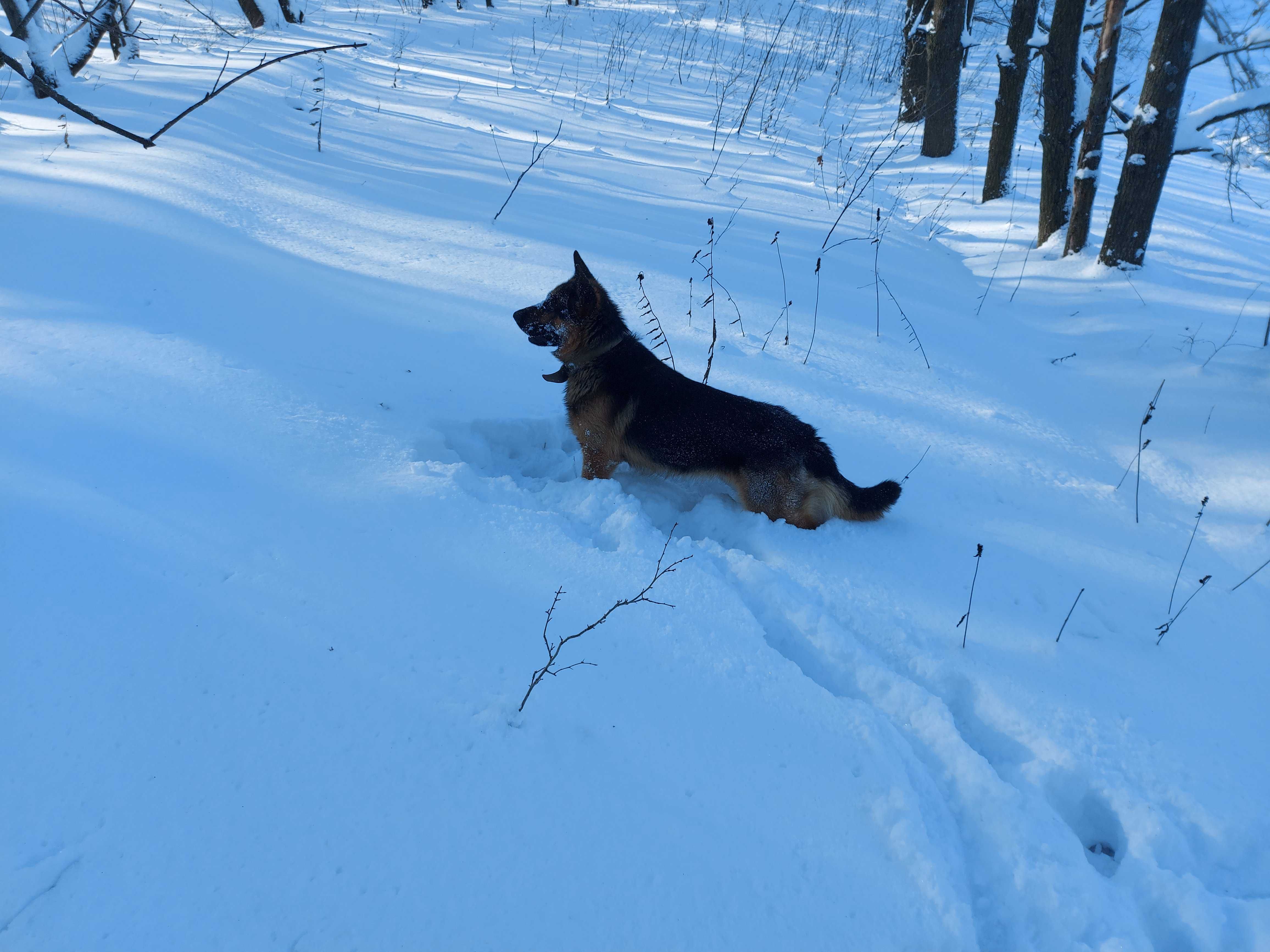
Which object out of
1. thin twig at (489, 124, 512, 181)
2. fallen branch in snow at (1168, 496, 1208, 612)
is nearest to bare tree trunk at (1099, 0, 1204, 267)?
fallen branch in snow at (1168, 496, 1208, 612)

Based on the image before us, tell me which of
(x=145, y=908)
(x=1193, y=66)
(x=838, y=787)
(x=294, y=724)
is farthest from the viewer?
(x=1193, y=66)

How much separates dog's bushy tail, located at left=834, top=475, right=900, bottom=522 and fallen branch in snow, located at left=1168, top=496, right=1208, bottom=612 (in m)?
1.21

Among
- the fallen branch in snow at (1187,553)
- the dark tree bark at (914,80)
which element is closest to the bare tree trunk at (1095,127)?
the fallen branch in snow at (1187,553)

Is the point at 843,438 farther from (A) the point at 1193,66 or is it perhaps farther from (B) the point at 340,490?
(A) the point at 1193,66

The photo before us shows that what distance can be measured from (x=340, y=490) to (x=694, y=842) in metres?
1.88

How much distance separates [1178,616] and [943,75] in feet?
32.7

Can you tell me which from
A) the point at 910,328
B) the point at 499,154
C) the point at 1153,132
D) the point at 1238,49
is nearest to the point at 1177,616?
the point at 910,328

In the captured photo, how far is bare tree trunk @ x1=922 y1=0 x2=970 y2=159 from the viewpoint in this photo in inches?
375

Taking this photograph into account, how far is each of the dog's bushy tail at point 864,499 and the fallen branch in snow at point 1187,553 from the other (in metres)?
1.21

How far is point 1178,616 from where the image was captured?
282 cm

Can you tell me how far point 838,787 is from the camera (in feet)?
6.51

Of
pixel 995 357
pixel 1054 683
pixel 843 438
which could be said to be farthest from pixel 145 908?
pixel 995 357

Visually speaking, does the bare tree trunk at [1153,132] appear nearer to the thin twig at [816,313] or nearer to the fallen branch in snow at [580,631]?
the thin twig at [816,313]

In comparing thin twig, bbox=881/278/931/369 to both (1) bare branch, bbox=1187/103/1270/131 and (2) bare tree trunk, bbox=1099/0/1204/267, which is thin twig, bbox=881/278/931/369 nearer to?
(2) bare tree trunk, bbox=1099/0/1204/267
